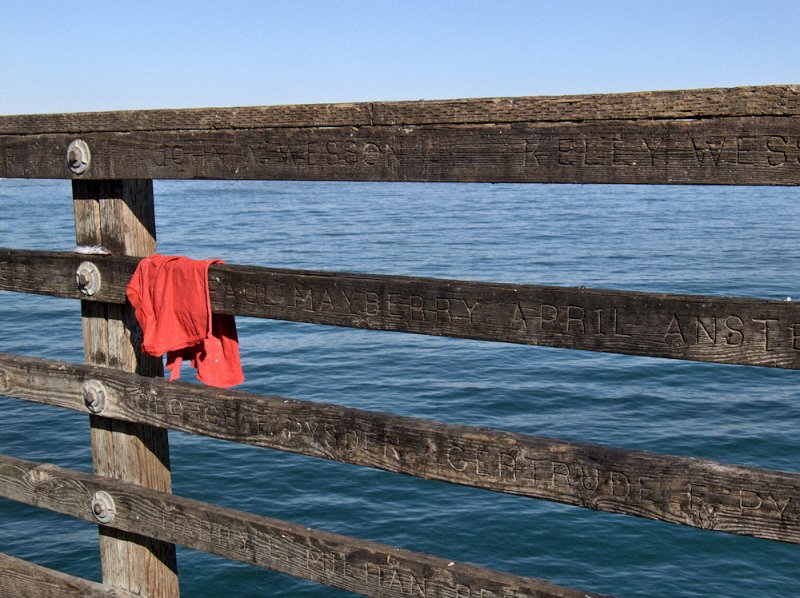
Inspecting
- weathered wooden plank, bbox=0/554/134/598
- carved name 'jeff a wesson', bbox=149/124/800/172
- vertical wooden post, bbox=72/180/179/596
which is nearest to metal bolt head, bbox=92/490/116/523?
vertical wooden post, bbox=72/180/179/596

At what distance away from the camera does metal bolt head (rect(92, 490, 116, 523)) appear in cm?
422

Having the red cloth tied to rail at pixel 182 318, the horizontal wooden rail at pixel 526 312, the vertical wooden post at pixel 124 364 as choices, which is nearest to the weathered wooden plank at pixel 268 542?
the vertical wooden post at pixel 124 364

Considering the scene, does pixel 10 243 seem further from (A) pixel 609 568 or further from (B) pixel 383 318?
(B) pixel 383 318

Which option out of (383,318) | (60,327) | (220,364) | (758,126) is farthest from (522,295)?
(60,327)

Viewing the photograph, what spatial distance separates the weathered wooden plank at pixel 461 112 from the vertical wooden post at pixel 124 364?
0.33 m

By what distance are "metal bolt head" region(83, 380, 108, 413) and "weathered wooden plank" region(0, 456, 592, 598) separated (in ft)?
1.07

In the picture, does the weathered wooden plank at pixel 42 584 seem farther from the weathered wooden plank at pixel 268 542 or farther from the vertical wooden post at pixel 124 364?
the weathered wooden plank at pixel 268 542

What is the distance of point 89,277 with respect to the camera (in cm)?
410

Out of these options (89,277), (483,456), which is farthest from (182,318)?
(483,456)

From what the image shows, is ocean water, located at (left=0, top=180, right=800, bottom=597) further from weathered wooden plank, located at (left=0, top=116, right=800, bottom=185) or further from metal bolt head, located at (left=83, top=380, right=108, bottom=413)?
weathered wooden plank, located at (left=0, top=116, right=800, bottom=185)

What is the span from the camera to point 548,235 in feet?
118

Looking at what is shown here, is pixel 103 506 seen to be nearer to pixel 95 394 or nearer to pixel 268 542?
pixel 95 394

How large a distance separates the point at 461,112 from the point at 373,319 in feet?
2.56

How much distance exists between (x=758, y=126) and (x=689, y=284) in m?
23.0
